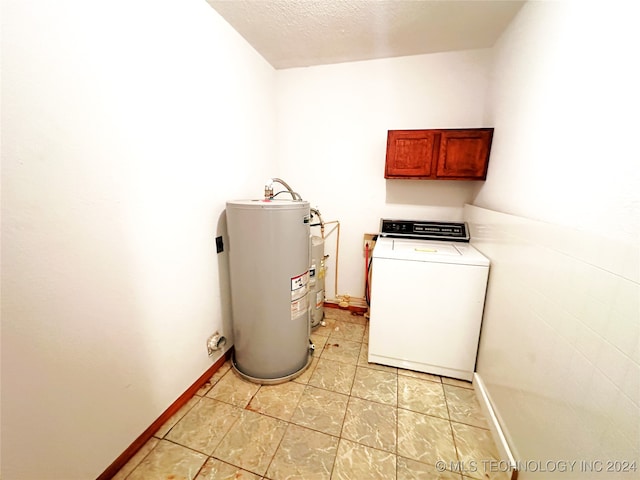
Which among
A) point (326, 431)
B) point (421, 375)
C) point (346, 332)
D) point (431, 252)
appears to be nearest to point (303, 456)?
point (326, 431)

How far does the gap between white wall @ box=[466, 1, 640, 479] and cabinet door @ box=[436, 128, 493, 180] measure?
1.17ft

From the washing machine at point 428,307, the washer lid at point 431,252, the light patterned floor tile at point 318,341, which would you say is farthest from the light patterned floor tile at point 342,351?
the washer lid at point 431,252

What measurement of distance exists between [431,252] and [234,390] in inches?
64.3

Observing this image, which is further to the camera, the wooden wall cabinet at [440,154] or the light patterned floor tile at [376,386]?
the wooden wall cabinet at [440,154]

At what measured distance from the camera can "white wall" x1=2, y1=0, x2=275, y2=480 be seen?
2.49 ft

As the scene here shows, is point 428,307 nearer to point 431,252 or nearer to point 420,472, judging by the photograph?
point 431,252

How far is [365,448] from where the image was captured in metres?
1.22

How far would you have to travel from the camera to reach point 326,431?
1.31m

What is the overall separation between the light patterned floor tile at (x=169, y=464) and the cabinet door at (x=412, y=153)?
223cm

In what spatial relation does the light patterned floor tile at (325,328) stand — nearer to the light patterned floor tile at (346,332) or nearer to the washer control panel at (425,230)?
the light patterned floor tile at (346,332)

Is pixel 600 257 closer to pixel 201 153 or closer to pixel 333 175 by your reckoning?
pixel 201 153

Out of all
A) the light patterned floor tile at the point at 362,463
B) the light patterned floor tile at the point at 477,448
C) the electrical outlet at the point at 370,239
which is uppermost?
the electrical outlet at the point at 370,239

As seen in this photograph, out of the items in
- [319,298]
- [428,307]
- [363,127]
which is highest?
[363,127]

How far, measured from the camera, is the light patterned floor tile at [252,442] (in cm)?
116
